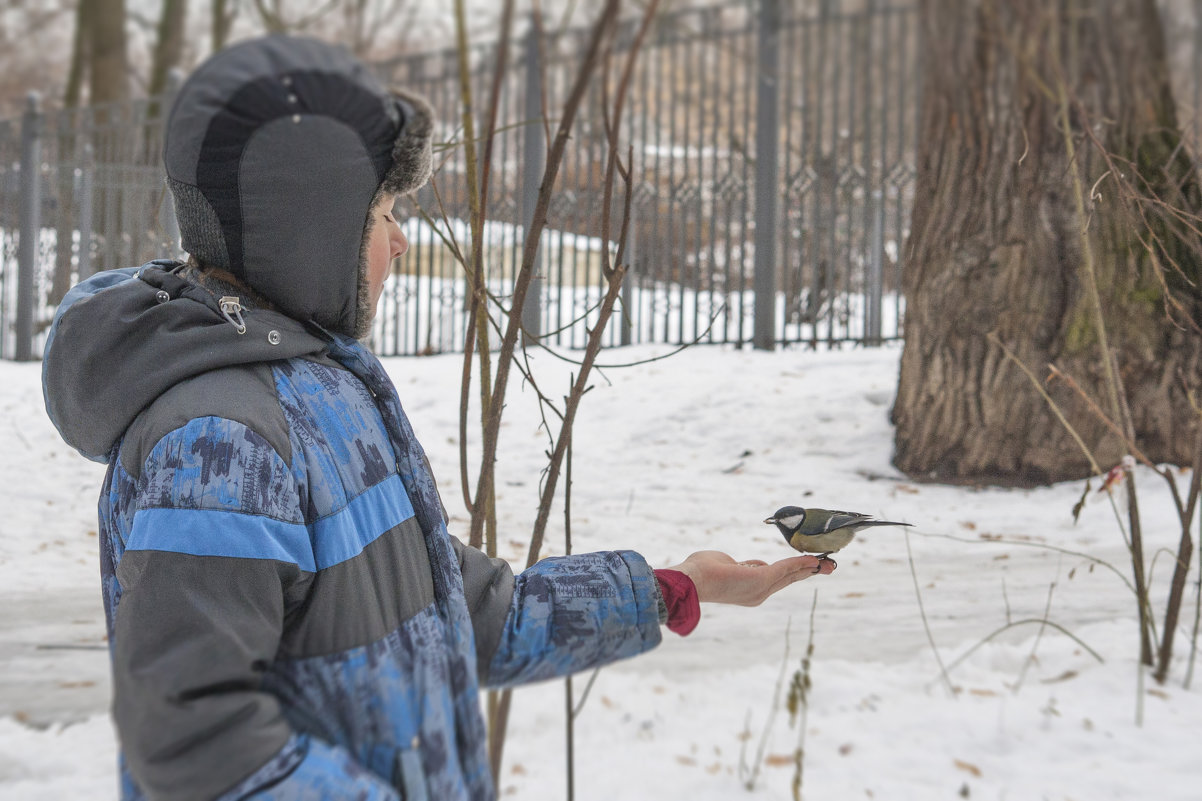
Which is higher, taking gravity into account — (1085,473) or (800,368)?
(800,368)

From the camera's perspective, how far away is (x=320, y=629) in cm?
103

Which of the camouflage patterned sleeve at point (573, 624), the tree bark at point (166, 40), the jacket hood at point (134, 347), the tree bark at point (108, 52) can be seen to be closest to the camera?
the jacket hood at point (134, 347)

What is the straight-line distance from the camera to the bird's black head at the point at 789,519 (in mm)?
1445

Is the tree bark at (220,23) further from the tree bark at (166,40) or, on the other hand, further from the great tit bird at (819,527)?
the great tit bird at (819,527)

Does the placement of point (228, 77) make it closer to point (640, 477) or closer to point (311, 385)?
point (311, 385)

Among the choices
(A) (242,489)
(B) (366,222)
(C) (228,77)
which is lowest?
(A) (242,489)

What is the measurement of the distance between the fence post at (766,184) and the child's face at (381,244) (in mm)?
6933

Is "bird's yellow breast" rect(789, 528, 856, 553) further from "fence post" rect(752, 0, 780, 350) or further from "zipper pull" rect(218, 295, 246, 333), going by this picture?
"fence post" rect(752, 0, 780, 350)

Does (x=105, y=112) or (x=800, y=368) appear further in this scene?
(x=105, y=112)

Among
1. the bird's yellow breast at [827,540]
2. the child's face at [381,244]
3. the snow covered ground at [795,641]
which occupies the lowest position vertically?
the snow covered ground at [795,641]

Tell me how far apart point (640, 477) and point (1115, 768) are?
3.31 m

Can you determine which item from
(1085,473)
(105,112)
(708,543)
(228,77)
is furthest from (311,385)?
(105,112)

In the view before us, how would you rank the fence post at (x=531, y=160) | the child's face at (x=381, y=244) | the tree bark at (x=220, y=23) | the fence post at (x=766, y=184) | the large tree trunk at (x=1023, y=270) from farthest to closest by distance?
1. the tree bark at (x=220, y=23)
2. the fence post at (x=531, y=160)
3. the fence post at (x=766, y=184)
4. the large tree trunk at (x=1023, y=270)
5. the child's face at (x=381, y=244)

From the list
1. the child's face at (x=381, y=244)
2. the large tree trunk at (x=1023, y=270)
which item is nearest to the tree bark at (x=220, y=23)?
the large tree trunk at (x=1023, y=270)
